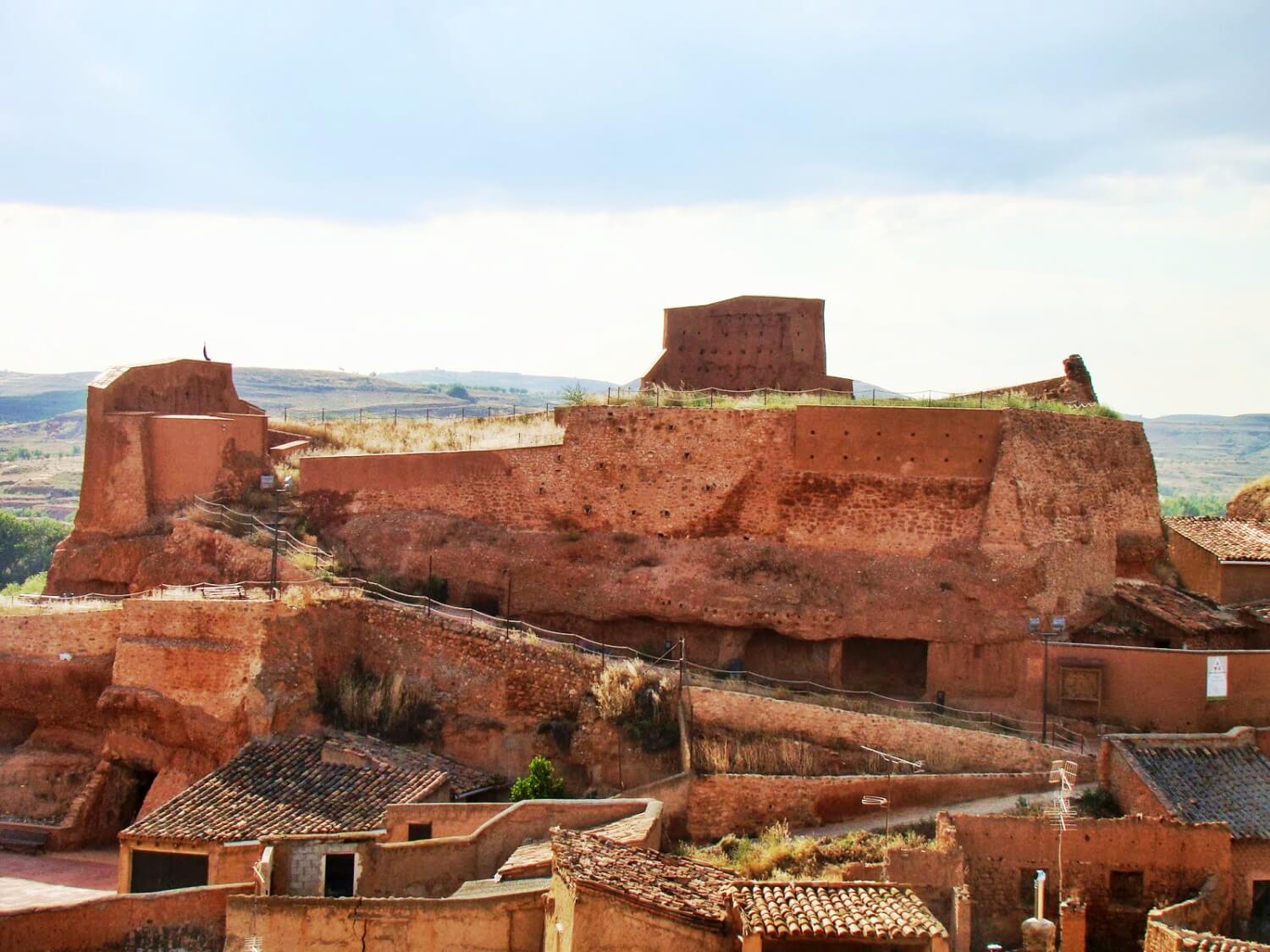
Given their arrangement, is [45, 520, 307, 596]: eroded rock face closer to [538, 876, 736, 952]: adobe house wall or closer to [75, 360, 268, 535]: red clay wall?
[75, 360, 268, 535]: red clay wall

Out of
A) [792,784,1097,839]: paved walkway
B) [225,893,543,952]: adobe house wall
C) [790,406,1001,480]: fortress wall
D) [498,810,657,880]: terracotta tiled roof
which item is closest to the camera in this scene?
[225,893,543,952]: adobe house wall

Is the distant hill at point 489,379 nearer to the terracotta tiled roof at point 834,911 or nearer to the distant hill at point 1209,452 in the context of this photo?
the distant hill at point 1209,452

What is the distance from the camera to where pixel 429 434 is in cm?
2911

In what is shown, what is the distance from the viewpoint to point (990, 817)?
680 inches

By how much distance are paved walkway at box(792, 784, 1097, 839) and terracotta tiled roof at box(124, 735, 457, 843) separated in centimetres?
504

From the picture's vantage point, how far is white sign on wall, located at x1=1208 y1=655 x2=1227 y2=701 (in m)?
20.3

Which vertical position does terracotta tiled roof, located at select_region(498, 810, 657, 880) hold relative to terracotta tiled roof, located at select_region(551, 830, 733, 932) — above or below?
below

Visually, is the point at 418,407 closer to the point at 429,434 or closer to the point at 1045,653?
the point at 429,434

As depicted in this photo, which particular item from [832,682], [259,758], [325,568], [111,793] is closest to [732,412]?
[832,682]

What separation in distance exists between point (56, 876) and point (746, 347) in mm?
14040

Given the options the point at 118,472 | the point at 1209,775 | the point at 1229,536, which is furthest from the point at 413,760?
the point at 1229,536

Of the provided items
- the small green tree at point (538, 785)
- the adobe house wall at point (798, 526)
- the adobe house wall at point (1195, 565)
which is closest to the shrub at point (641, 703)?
the small green tree at point (538, 785)

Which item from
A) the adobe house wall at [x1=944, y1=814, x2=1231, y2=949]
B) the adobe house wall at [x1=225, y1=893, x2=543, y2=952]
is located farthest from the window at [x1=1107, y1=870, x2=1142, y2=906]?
the adobe house wall at [x1=225, y1=893, x2=543, y2=952]

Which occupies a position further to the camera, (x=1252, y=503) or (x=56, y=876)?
(x=1252, y=503)
